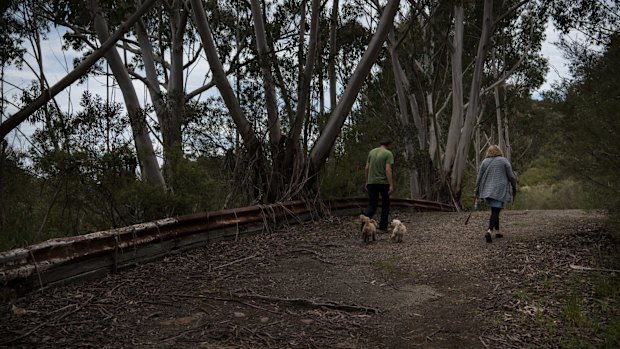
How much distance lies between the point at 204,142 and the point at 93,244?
571 cm

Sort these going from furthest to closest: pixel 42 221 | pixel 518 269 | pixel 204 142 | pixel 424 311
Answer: pixel 204 142 < pixel 42 221 < pixel 518 269 < pixel 424 311

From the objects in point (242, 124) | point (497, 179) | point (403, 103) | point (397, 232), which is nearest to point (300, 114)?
point (242, 124)

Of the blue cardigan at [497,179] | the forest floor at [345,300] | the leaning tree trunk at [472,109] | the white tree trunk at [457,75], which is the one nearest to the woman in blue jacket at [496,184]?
the blue cardigan at [497,179]

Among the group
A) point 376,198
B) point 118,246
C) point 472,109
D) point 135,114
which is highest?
point 472,109

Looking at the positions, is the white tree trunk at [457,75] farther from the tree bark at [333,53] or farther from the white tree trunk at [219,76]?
the white tree trunk at [219,76]

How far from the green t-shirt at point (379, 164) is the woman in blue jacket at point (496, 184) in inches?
56.4

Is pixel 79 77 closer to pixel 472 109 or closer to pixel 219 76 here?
pixel 219 76

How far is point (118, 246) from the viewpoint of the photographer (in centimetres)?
554

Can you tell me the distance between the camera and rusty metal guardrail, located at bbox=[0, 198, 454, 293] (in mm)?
4531

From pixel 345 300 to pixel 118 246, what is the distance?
2423mm

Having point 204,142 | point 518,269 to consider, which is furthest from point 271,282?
point 204,142

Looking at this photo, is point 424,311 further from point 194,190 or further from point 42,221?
point 42,221

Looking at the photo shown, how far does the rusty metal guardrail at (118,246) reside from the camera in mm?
4531

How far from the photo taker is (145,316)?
4277 millimetres
